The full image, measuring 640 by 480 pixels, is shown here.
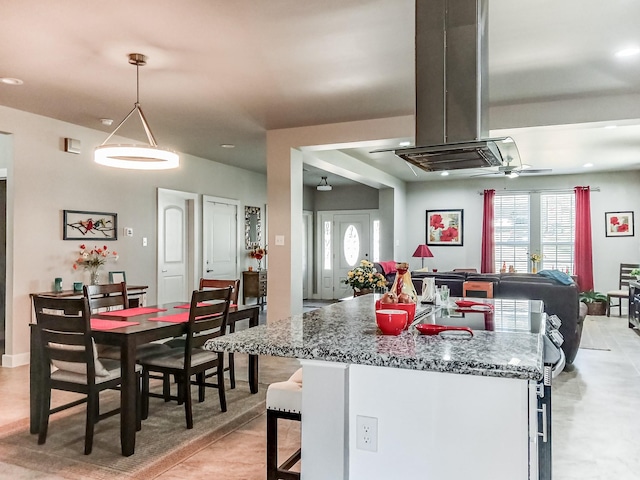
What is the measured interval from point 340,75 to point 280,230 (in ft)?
7.35

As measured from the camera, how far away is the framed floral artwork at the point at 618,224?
356 inches

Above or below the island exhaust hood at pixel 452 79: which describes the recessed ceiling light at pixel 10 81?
above

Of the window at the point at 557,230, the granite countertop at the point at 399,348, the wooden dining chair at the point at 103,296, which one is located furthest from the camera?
the window at the point at 557,230

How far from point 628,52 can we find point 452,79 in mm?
1964

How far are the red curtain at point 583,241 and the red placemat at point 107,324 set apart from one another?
28.2ft

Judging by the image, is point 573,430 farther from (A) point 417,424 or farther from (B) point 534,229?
(B) point 534,229

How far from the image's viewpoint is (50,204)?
522 cm

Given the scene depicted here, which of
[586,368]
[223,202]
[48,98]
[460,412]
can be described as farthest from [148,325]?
[223,202]

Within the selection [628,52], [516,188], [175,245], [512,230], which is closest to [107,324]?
[628,52]

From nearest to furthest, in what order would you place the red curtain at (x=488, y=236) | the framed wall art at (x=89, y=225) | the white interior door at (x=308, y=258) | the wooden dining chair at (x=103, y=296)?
the wooden dining chair at (x=103, y=296) → the framed wall art at (x=89, y=225) → the red curtain at (x=488, y=236) → the white interior door at (x=308, y=258)

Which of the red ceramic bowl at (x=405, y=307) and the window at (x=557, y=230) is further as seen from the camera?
the window at (x=557, y=230)

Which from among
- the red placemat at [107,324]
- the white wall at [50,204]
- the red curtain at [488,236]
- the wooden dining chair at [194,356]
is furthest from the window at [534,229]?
the red placemat at [107,324]

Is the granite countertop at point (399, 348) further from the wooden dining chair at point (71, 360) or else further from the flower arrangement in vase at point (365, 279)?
the flower arrangement in vase at point (365, 279)

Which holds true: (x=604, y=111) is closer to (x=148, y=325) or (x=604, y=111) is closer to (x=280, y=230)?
(x=280, y=230)
